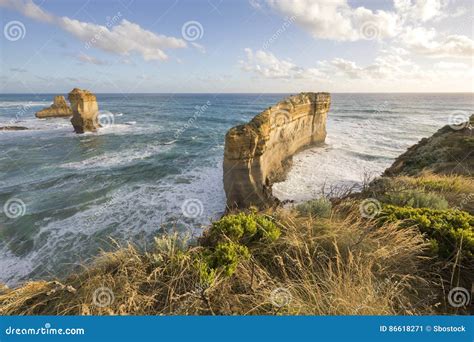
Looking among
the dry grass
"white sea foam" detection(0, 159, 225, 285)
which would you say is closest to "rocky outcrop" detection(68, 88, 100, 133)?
"white sea foam" detection(0, 159, 225, 285)

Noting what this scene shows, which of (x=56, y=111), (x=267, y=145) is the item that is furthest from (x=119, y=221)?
(x=56, y=111)

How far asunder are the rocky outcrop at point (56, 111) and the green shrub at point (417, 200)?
62265mm

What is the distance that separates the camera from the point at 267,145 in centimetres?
1431

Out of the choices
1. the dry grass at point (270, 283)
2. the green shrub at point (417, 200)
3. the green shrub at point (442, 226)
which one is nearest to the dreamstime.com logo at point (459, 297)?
the dry grass at point (270, 283)

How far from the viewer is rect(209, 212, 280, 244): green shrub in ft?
11.3

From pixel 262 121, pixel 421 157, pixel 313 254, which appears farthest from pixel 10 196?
pixel 421 157
